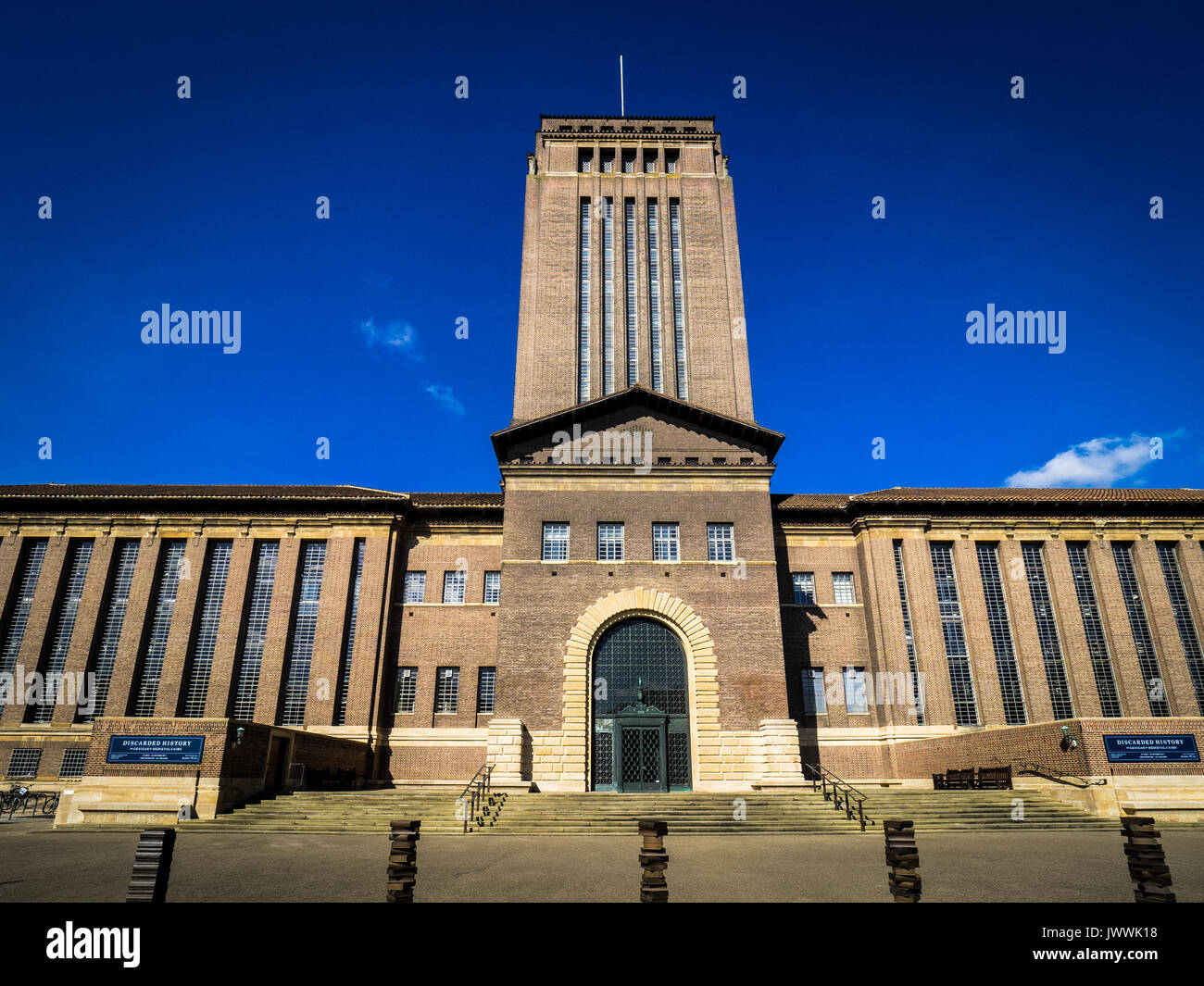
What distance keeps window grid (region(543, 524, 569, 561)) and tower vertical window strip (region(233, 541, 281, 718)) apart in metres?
13.6

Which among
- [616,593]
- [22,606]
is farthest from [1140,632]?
[22,606]

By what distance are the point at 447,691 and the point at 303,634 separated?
710 centimetres

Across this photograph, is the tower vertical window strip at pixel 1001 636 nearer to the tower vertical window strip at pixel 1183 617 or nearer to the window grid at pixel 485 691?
the tower vertical window strip at pixel 1183 617

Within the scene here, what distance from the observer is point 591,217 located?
37406mm

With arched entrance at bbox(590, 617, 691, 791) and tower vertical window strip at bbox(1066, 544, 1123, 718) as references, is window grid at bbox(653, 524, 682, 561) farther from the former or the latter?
tower vertical window strip at bbox(1066, 544, 1123, 718)

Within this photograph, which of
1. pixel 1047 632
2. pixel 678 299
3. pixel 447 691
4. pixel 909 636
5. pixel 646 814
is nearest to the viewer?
pixel 646 814

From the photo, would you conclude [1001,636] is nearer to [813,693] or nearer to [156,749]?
[813,693]

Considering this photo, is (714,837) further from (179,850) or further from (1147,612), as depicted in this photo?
(1147,612)

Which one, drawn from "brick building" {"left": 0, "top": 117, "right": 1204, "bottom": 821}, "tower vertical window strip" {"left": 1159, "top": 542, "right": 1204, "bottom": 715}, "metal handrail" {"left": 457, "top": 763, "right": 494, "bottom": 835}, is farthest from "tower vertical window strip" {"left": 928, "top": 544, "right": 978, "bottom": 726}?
"metal handrail" {"left": 457, "top": 763, "right": 494, "bottom": 835}

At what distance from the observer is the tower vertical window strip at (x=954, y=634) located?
1253 inches

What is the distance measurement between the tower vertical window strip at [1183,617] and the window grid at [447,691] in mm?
32596

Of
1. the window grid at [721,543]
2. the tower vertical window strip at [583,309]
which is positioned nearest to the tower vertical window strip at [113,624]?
the tower vertical window strip at [583,309]

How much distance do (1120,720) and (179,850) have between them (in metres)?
25.1

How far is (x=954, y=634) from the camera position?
3300cm
